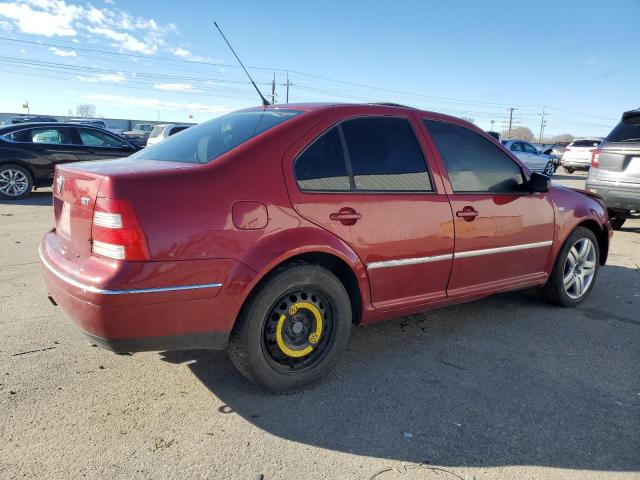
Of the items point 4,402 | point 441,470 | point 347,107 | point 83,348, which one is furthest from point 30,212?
point 441,470

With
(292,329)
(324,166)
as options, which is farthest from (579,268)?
(292,329)

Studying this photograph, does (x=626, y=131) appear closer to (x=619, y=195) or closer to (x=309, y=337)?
(x=619, y=195)

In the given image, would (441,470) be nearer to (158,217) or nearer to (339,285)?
(339,285)

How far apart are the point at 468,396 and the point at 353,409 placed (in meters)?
0.71

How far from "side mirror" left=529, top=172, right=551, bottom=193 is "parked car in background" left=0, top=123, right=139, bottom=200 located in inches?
380

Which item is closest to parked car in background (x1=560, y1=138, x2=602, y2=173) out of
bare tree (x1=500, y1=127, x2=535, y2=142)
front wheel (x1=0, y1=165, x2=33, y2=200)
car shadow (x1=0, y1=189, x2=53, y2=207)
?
car shadow (x1=0, y1=189, x2=53, y2=207)

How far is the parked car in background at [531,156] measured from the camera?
22.0 m

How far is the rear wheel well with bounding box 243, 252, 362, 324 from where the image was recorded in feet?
9.75

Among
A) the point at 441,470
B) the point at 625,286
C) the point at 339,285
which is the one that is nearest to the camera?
the point at 441,470

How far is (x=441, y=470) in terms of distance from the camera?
7.66 feet

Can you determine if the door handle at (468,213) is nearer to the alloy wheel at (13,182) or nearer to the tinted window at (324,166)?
the tinted window at (324,166)

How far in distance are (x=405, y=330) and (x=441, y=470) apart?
174cm

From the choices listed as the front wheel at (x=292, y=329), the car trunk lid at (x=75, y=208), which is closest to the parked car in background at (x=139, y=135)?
the car trunk lid at (x=75, y=208)

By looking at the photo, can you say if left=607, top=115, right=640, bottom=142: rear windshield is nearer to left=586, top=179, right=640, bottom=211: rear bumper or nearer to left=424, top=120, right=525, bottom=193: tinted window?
left=586, top=179, right=640, bottom=211: rear bumper
